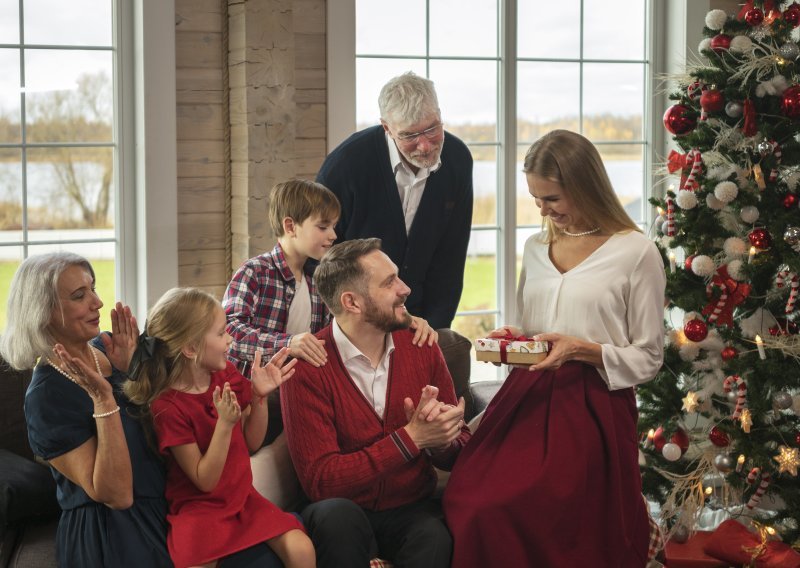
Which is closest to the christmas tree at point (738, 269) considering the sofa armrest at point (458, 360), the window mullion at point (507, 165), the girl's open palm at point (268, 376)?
the sofa armrest at point (458, 360)

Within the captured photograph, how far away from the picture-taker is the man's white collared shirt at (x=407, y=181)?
11.8 feet

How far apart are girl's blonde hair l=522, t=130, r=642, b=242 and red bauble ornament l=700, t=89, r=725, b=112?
1.11m

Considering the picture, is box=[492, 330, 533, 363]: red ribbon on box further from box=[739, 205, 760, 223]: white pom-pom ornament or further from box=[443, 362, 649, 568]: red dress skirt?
box=[739, 205, 760, 223]: white pom-pom ornament

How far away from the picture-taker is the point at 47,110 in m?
4.13

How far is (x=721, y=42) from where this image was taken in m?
3.92

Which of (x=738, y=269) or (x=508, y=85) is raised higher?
(x=508, y=85)

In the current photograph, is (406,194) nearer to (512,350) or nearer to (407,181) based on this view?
(407,181)

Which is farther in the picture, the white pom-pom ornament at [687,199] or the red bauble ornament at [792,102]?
the white pom-pom ornament at [687,199]

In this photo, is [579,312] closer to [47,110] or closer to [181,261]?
[181,261]

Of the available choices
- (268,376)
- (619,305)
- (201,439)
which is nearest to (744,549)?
(619,305)

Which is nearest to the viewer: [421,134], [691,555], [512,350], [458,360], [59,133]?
[512,350]

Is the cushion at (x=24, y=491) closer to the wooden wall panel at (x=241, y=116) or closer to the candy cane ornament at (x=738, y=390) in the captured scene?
the wooden wall panel at (x=241, y=116)

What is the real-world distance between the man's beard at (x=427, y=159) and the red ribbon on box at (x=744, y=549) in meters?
1.82

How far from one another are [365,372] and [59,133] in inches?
74.8
